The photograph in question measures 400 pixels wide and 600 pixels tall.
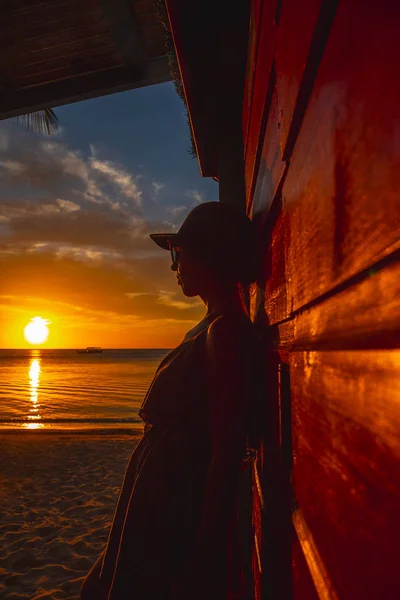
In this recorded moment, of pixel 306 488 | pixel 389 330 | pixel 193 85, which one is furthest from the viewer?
pixel 193 85

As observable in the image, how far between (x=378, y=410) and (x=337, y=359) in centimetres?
16

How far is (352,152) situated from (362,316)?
0.69 feet

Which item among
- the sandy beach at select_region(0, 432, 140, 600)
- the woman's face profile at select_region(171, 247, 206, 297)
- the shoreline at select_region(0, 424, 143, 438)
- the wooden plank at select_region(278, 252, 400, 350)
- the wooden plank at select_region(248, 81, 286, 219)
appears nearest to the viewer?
the wooden plank at select_region(278, 252, 400, 350)

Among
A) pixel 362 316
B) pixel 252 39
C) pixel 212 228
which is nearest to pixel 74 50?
pixel 252 39

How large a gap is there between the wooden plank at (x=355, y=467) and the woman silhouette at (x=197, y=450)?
56 cm

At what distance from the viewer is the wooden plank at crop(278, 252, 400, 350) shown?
0.36 m

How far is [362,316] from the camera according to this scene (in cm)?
44

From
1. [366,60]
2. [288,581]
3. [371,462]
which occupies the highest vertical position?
[366,60]

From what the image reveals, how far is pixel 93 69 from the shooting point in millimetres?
3762

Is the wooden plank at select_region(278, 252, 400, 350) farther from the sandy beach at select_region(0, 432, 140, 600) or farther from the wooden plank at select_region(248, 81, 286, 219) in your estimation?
the sandy beach at select_region(0, 432, 140, 600)

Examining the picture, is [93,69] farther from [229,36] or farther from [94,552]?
[94,552]

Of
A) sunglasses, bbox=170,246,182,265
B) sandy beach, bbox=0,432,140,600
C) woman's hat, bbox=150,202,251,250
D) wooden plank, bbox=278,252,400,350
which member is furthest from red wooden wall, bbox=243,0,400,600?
sandy beach, bbox=0,432,140,600

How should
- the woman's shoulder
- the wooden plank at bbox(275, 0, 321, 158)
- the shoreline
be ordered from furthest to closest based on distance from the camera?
the shoreline, the woman's shoulder, the wooden plank at bbox(275, 0, 321, 158)

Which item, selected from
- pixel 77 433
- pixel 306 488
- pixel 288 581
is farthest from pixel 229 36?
pixel 77 433
